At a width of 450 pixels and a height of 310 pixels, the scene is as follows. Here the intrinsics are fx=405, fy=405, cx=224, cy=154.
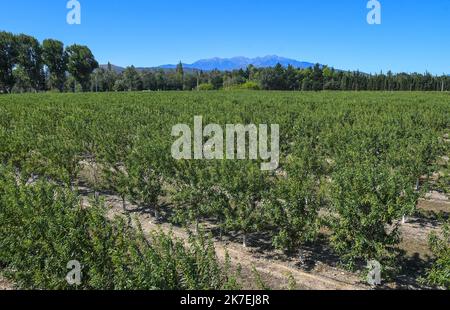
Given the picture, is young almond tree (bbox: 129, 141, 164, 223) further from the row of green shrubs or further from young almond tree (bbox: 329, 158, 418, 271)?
young almond tree (bbox: 329, 158, 418, 271)

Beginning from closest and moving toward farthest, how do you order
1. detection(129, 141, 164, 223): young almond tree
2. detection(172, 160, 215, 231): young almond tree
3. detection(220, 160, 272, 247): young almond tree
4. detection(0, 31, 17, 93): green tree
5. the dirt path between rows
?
the dirt path between rows → detection(220, 160, 272, 247): young almond tree → detection(172, 160, 215, 231): young almond tree → detection(129, 141, 164, 223): young almond tree → detection(0, 31, 17, 93): green tree

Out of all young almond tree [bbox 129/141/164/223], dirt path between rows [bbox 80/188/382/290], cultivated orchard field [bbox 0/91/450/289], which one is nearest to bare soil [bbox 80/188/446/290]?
dirt path between rows [bbox 80/188/382/290]

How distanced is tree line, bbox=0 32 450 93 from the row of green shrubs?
9128 centimetres

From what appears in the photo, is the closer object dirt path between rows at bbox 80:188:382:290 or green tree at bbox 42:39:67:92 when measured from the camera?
dirt path between rows at bbox 80:188:382:290

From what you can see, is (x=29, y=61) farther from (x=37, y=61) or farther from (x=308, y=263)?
(x=308, y=263)

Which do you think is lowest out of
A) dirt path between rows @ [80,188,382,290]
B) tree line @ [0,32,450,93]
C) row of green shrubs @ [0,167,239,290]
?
dirt path between rows @ [80,188,382,290]

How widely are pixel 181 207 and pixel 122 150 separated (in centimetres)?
454

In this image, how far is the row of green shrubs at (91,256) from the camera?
6.30 meters

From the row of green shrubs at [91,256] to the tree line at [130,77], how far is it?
91.3m

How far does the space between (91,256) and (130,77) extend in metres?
106

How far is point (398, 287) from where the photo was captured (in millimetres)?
8750

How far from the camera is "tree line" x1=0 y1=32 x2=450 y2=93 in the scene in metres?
89.2

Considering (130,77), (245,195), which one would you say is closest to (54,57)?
(130,77)
